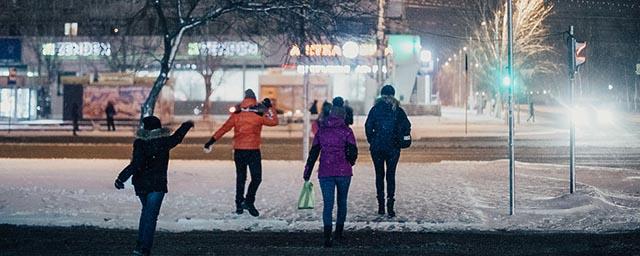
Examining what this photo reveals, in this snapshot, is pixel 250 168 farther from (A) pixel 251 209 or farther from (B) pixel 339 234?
(B) pixel 339 234

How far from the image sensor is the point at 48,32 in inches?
2208

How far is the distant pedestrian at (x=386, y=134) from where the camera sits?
12227mm

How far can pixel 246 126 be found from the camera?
12289mm

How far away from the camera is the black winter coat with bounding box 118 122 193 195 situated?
877 centimetres

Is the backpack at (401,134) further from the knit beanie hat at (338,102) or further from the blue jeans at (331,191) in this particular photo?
the blue jeans at (331,191)

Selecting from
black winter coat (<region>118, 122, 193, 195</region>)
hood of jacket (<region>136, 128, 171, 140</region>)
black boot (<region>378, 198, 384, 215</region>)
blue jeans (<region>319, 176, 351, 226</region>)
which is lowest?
black boot (<region>378, 198, 384, 215</region>)

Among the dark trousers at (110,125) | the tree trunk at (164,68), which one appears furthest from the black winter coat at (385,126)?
the dark trousers at (110,125)

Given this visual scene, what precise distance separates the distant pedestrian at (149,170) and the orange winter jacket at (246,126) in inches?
128

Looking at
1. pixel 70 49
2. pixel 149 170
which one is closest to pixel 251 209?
pixel 149 170

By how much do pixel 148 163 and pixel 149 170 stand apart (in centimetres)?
8

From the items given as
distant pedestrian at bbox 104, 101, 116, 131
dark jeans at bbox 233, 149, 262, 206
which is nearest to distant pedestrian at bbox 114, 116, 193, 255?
dark jeans at bbox 233, 149, 262, 206

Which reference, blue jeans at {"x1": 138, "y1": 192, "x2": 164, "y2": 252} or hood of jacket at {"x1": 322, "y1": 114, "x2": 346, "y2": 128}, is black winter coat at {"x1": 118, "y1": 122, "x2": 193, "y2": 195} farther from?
hood of jacket at {"x1": 322, "y1": 114, "x2": 346, "y2": 128}

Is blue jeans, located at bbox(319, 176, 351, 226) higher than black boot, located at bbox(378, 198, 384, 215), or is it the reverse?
blue jeans, located at bbox(319, 176, 351, 226)

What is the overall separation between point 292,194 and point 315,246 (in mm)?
4839
